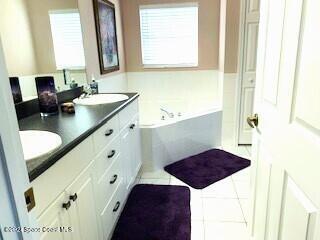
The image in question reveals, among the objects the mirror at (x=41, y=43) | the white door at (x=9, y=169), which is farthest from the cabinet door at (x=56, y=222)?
the mirror at (x=41, y=43)

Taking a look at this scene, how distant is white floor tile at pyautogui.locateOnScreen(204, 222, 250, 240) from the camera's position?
1.68 meters

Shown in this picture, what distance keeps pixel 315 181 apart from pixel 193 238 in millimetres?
1227

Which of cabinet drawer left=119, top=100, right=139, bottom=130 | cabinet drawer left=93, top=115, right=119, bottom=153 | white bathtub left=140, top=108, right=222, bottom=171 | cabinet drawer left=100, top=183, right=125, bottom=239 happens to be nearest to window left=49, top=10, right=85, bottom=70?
cabinet drawer left=119, top=100, right=139, bottom=130

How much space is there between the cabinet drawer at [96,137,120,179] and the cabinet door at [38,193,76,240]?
38cm

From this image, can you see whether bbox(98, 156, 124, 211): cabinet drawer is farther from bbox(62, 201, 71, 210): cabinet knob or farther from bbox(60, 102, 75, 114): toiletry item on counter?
bbox(60, 102, 75, 114): toiletry item on counter

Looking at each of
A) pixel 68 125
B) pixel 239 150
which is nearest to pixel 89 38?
pixel 68 125

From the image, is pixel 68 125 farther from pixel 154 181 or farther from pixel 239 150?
pixel 239 150

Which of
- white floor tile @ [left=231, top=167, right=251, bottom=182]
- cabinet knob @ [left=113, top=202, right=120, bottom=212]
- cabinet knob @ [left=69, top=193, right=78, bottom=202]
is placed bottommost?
white floor tile @ [left=231, top=167, right=251, bottom=182]

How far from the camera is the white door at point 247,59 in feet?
9.39

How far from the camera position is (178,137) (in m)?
2.79

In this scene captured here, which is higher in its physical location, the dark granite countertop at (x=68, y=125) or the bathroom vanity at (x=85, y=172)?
the dark granite countertop at (x=68, y=125)

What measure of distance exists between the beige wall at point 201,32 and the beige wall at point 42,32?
1.83 metres

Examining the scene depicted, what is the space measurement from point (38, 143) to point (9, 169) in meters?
0.62

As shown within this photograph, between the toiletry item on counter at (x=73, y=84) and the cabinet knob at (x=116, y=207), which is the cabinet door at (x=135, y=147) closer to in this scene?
the cabinet knob at (x=116, y=207)
